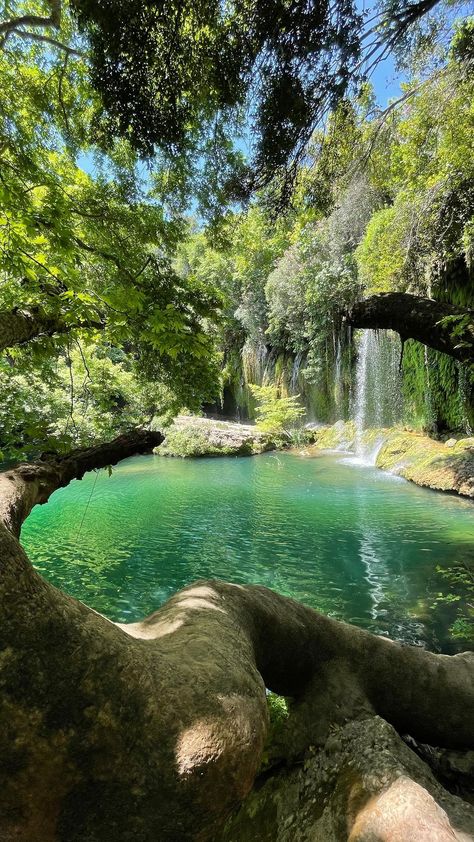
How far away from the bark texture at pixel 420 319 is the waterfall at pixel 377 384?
1398cm

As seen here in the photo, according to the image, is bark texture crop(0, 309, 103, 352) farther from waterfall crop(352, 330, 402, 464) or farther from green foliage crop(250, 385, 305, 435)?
green foliage crop(250, 385, 305, 435)

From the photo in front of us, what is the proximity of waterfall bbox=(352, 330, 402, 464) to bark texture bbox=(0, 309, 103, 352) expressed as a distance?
14935 millimetres

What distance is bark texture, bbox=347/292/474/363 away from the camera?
3.65m

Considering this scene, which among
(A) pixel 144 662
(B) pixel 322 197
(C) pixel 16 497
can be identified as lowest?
(A) pixel 144 662

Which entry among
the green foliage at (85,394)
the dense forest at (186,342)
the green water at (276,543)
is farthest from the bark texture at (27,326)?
the green water at (276,543)

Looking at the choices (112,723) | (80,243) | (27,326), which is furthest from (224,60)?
(112,723)

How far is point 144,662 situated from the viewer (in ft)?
4.20

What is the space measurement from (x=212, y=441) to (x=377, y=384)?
921cm

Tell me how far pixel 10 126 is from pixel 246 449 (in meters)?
16.8

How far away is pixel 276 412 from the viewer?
76.3 feet

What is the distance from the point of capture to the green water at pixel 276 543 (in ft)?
19.7

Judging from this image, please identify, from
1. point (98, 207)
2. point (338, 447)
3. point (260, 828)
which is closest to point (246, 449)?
point (338, 447)

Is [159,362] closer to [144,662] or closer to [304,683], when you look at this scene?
[304,683]

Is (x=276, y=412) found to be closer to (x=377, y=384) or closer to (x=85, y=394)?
(x=377, y=384)
